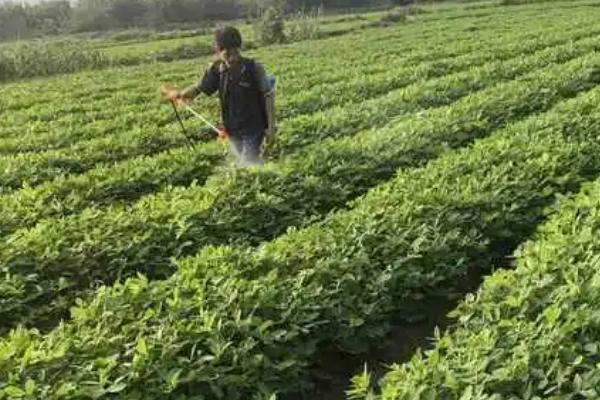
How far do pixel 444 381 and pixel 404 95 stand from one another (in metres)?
11.1

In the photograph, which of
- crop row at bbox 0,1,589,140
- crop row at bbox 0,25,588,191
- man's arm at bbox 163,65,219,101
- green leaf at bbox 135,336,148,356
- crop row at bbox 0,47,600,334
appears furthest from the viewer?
crop row at bbox 0,1,589,140

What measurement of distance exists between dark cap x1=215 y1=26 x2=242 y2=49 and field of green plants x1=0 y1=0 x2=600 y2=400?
1383 mm

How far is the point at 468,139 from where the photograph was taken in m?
11.3

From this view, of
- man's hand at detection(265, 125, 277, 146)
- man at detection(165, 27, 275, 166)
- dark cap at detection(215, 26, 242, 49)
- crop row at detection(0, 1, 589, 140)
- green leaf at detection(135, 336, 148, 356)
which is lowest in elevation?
crop row at detection(0, 1, 589, 140)

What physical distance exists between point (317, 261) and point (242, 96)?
353 centimetres

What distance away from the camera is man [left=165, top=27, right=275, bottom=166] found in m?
9.06

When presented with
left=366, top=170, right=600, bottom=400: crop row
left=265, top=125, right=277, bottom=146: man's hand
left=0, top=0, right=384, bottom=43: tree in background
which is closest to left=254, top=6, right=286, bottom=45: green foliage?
left=0, top=0, right=384, bottom=43: tree in background

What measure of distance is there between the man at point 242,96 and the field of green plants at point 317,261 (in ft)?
1.83

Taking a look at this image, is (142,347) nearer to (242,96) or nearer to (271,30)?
(242,96)

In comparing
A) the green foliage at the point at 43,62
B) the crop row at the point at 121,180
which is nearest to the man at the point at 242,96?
the crop row at the point at 121,180

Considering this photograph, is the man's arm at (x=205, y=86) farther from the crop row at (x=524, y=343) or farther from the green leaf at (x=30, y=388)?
the green leaf at (x=30, y=388)

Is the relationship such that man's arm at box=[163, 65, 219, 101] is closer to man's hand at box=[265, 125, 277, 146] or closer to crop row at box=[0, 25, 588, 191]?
man's hand at box=[265, 125, 277, 146]

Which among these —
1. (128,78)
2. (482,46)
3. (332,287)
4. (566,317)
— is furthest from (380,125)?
(128,78)

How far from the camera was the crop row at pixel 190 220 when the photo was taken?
6.79m
